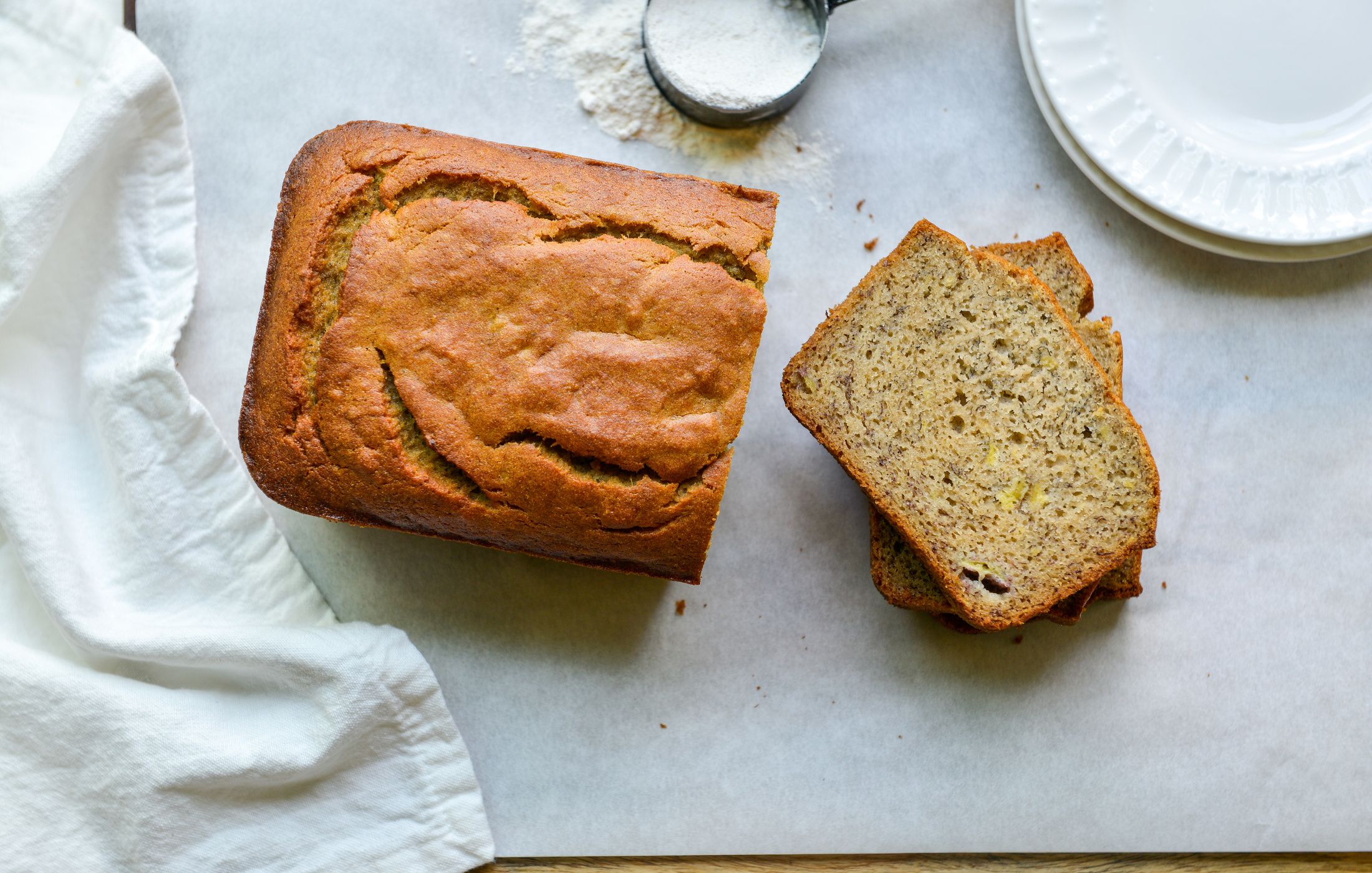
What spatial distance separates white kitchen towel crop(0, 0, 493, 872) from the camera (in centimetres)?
224

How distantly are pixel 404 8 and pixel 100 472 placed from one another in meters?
1.49

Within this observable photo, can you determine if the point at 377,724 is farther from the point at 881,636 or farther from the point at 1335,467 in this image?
the point at 1335,467

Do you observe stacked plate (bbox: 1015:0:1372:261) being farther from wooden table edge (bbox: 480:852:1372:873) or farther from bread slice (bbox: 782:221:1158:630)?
wooden table edge (bbox: 480:852:1372:873)

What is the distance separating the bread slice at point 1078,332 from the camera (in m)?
2.41

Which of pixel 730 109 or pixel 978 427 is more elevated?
pixel 730 109

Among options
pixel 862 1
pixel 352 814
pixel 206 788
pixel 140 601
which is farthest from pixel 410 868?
pixel 862 1

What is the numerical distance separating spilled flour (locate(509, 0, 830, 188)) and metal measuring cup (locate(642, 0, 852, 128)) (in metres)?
0.04

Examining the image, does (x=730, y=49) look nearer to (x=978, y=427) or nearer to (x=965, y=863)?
(x=978, y=427)

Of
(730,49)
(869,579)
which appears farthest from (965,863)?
(730,49)

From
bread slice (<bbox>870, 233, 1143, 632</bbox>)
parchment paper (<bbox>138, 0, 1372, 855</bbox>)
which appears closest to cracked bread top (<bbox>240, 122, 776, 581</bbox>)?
parchment paper (<bbox>138, 0, 1372, 855</bbox>)

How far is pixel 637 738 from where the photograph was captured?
2527mm

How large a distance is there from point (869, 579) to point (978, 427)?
541 mm

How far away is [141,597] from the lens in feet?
7.70

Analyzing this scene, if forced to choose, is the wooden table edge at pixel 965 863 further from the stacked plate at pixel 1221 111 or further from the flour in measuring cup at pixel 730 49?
the flour in measuring cup at pixel 730 49
